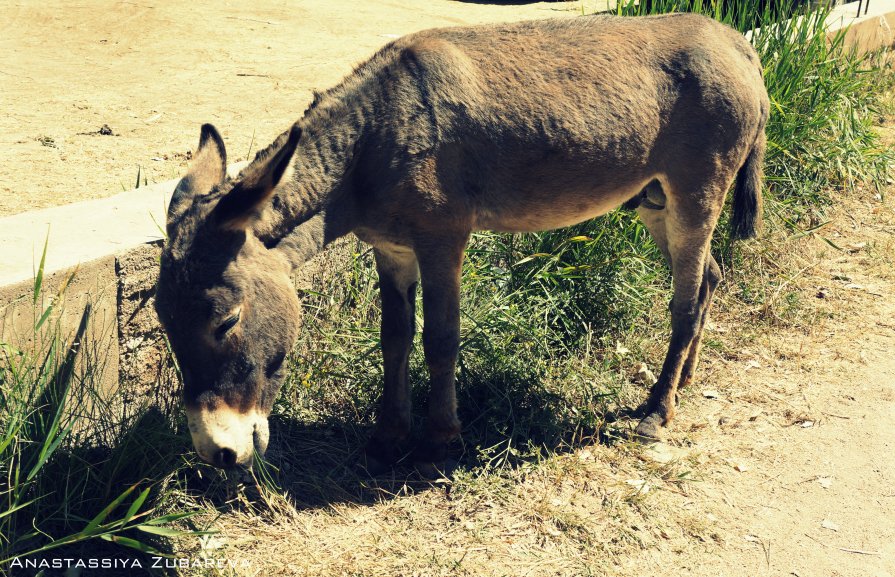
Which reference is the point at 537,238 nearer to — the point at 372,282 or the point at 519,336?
the point at 519,336

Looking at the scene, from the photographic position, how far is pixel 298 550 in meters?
3.67

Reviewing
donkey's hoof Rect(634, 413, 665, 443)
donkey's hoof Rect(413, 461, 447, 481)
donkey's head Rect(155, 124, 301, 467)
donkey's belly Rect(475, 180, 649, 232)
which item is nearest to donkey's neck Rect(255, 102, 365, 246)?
donkey's head Rect(155, 124, 301, 467)

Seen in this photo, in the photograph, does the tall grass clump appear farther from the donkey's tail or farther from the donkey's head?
the donkey's tail

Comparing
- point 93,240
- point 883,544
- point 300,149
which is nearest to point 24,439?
point 93,240

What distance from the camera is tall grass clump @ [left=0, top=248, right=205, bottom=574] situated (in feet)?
10.4

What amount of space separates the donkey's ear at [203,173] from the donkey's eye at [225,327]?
19.1 inches

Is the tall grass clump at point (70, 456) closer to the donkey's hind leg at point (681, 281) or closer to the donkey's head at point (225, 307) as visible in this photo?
the donkey's head at point (225, 307)

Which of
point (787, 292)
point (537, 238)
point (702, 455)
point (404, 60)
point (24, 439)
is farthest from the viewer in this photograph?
point (787, 292)

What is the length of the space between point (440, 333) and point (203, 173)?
132 centimetres

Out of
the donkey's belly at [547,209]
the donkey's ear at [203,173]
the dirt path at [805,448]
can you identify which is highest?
the donkey's ear at [203,173]

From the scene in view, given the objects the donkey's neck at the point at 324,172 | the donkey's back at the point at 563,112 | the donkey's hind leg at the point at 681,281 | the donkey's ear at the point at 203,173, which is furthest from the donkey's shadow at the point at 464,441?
the donkey's ear at the point at 203,173

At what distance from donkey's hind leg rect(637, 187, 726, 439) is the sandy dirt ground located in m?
1.99

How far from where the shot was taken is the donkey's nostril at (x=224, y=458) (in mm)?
3195

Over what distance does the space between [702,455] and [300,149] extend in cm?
271
